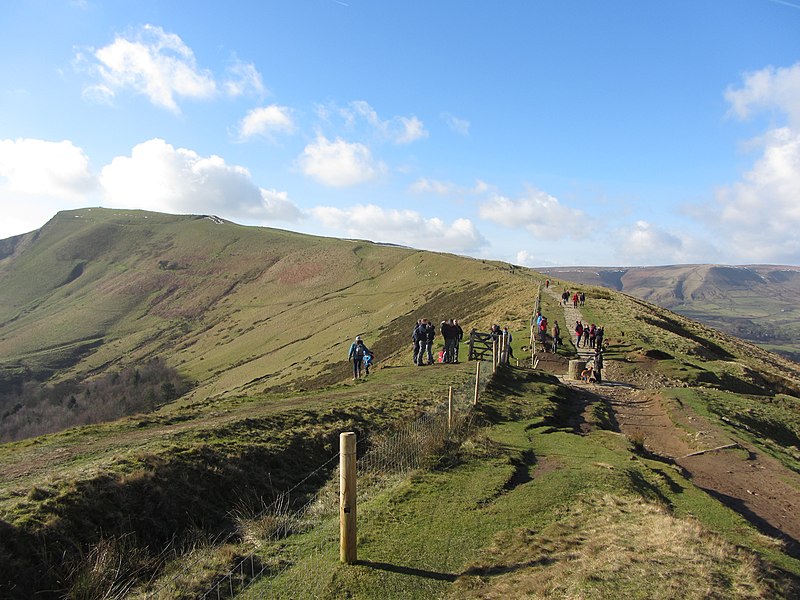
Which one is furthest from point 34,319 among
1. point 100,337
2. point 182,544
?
point 182,544

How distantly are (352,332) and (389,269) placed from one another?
4654 cm

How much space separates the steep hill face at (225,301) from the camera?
68.9m

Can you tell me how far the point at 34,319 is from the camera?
5527 inches

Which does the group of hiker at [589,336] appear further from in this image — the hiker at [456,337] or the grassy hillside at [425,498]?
the hiker at [456,337]

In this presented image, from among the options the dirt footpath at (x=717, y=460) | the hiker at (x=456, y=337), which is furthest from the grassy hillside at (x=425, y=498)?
the hiker at (x=456, y=337)

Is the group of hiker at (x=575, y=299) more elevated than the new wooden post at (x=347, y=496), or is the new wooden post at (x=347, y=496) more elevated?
the group of hiker at (x=575, y=299)

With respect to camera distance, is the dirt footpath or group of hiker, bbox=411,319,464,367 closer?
the dirt footpath

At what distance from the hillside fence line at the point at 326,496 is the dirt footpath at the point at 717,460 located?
19.5 ft

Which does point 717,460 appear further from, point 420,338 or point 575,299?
point 575,299

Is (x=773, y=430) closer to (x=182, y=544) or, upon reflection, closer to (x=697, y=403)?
(x=697, y=403)

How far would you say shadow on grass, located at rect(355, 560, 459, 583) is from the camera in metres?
6.43

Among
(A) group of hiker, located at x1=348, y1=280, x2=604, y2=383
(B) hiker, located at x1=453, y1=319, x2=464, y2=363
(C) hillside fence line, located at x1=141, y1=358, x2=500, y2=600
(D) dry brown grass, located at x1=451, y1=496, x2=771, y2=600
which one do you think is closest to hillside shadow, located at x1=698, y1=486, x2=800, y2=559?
(D) dry brown grass, located at x1=451, y1=496, x2=771, y2=600

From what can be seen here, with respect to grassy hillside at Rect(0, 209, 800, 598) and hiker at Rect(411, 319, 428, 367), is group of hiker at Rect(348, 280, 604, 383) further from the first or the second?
grassy hillside at Rect(0, 209, 800, 598)

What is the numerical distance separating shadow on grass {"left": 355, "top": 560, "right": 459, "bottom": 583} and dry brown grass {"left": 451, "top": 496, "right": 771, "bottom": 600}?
0.24m
